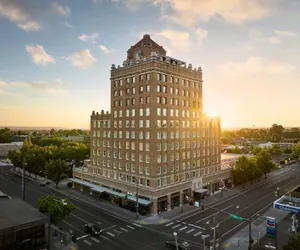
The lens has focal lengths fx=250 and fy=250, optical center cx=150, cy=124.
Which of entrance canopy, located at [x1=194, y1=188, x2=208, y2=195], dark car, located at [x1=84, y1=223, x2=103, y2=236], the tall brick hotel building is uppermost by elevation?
the tall brick hotel building

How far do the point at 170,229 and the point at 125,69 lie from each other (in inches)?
1663

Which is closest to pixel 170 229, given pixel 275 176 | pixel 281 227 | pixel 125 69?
pixel 281 227

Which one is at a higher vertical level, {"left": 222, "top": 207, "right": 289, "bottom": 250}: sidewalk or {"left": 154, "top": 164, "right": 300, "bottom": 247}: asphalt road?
{"left": 154, "top": 164, "right": 300, "bottom": 247}: asphalt road

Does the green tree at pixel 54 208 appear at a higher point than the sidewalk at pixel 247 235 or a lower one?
higher

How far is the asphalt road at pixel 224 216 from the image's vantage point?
45531mm

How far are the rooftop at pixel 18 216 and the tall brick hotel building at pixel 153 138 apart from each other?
22.9 metres

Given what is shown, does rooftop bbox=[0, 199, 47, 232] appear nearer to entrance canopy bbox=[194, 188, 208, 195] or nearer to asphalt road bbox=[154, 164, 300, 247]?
asphalt road bbox=[154, 164, 300, 247]

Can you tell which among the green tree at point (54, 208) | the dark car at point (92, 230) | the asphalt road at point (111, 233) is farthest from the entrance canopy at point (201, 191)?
the green tree at point (54, 208)

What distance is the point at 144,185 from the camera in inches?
2379

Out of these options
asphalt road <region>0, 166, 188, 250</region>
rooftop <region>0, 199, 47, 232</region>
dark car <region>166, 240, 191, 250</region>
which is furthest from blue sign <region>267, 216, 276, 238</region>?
rooftop <region>0, 199, 47, 232</region>

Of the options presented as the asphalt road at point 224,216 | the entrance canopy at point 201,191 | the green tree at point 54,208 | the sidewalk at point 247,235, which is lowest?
the sidewalk at point 247,235

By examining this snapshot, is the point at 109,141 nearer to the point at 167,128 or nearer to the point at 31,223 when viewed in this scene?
the point at 167,128

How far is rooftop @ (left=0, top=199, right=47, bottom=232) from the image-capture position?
1308 inches

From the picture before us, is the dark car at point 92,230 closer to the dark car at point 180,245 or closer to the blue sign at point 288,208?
the dark car at point 180,245
